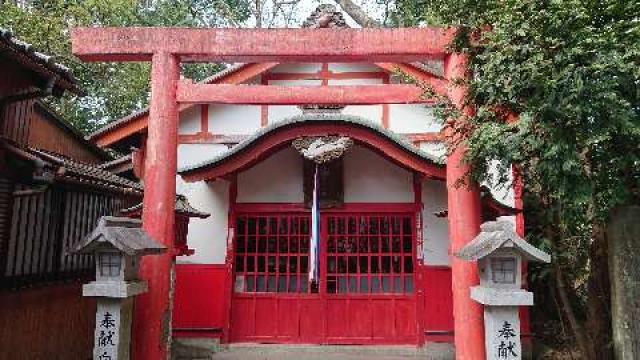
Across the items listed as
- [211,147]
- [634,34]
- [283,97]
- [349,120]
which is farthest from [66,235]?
[634,34]

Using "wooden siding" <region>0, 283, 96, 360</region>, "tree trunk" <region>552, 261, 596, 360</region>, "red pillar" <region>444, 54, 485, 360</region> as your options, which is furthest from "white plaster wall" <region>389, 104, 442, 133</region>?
"wooden siding" <region>0, 283, 96, 360</region>

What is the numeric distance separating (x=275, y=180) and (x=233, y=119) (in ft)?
5.64

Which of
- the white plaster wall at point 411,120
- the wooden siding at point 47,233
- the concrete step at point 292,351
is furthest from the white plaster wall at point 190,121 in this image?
the concrete step at point 292,351

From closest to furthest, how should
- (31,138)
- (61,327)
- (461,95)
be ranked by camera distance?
1. (461,95)
2. (61,327)
3. (31,138)

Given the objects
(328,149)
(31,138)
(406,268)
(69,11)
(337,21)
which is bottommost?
(406,268)

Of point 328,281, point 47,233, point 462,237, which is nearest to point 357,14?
point 328,281

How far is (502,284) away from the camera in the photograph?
5.74 m

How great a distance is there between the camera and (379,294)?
10.3 metres

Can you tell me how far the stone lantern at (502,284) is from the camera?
5586mm

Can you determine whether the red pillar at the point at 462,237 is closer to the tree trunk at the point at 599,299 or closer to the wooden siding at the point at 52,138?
the tree trunk at the point at 599,299

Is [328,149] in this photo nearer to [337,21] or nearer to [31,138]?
[337,21]

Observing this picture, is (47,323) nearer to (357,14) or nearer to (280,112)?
(280,112)

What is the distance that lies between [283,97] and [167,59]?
1.60m

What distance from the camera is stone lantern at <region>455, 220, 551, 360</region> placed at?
559 centimetres
